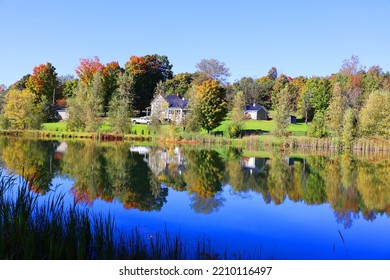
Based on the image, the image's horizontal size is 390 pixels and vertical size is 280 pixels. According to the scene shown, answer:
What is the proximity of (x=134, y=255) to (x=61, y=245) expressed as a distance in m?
0.89

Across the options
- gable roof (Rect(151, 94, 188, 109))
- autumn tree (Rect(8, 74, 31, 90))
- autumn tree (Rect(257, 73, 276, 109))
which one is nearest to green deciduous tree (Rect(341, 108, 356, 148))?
gable roof (Rect(151, 94, 188, 109))

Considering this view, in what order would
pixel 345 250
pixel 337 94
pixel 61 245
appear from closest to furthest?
pixel 61 245 < pixel 345 250 < pixel 337 94

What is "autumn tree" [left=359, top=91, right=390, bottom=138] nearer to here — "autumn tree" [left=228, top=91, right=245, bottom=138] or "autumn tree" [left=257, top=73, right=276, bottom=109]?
"autumn tree" [left=228, top=91, right=245, bottom=138]

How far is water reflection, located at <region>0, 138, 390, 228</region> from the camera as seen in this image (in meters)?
10.1

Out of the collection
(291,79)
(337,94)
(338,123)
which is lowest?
(338,123)

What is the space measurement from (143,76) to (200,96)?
777 inches

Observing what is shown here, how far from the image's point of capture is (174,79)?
6188 centimetres

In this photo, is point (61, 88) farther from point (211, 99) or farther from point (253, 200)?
point (253, 200)

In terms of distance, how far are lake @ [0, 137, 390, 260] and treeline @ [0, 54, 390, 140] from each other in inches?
597

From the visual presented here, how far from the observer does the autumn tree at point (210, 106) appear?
35969mm

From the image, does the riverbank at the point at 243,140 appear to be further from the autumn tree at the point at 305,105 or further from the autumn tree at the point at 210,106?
the autumn tree at the point at 305,105

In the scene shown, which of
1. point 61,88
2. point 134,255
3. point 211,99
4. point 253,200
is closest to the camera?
point 134,255

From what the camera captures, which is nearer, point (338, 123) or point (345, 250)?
point (345, 250)

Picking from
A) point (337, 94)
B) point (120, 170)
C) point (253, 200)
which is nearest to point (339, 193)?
point (253, 200)
